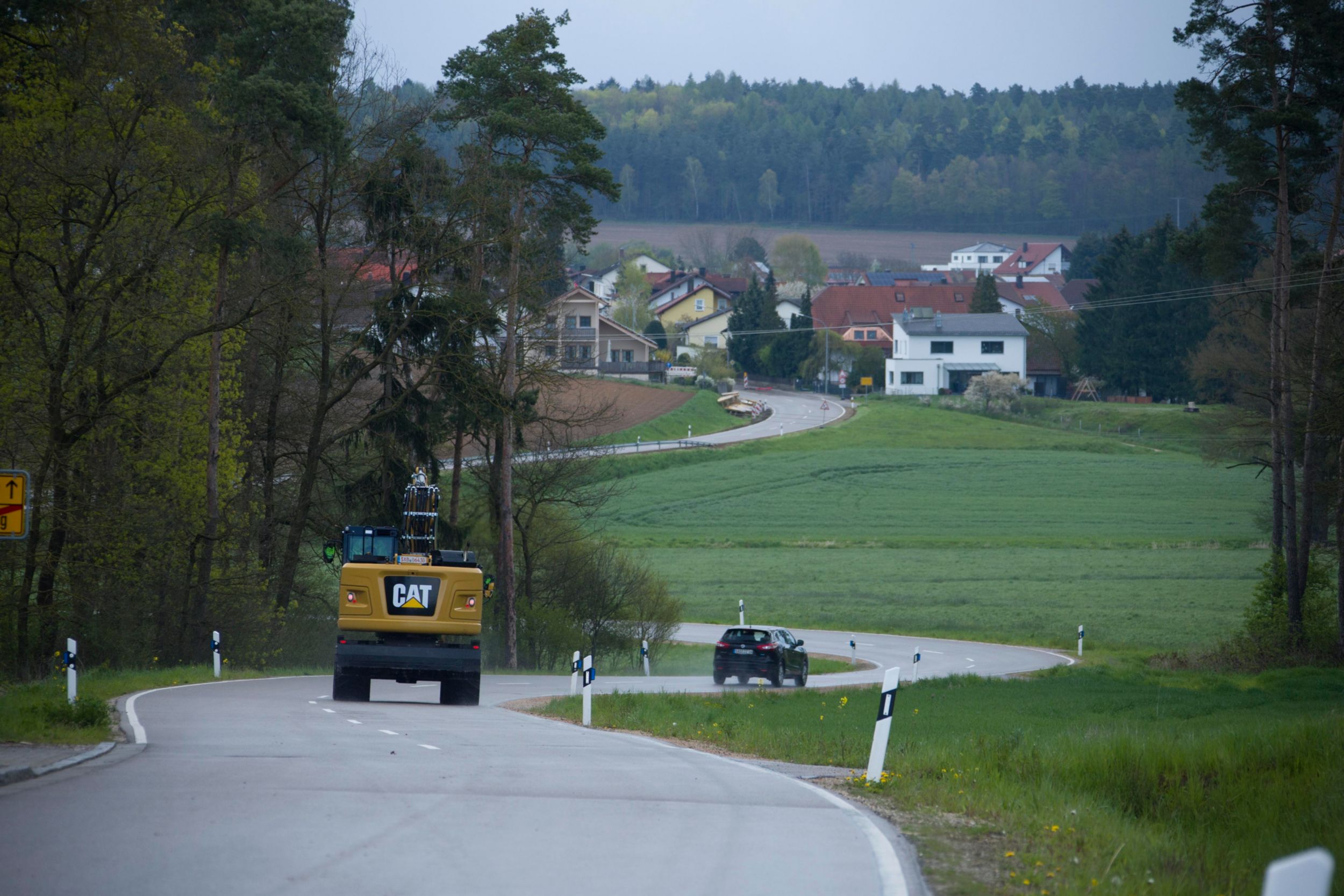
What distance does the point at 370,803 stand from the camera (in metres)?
9.16

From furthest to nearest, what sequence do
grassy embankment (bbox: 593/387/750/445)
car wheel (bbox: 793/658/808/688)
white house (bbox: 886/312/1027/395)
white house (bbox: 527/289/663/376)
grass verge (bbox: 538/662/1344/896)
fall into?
white house (bbox: 886/312/1027/395) < white house (bbox: 527/289/663/376) < grassy embankment (bbox: 593/387/750/445) < car wheel (bbox: 793/658/808/688) < grass verge (bbox: 538/662/1344/896)

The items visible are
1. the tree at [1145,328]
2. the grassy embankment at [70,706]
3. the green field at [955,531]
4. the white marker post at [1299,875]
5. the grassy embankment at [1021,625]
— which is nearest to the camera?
the white marker post at [1299,875]

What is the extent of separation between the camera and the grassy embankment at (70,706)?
1268cm

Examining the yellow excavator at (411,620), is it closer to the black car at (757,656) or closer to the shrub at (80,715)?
the shrub at (80,715)

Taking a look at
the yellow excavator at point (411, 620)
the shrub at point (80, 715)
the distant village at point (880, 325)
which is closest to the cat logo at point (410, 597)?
the yellow excavator at point (411, 620)

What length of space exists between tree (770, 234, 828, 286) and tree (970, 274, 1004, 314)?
51.4 meters

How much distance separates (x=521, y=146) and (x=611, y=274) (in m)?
147

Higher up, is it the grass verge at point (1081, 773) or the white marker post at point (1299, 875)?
the white marker post at point (1299, 875)

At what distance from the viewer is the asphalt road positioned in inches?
273

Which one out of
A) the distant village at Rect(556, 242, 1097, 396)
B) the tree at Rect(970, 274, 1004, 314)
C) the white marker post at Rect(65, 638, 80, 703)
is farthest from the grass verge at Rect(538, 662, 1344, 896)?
the tree at Rect(970, 274, 1004, 314)

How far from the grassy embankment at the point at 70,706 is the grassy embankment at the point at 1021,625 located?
715cm

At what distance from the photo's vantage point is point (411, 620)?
64.6ft

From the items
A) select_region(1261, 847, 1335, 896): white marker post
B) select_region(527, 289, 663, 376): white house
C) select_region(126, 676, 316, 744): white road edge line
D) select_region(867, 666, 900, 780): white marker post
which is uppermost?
select_region(527, 289, 663, 376): white house

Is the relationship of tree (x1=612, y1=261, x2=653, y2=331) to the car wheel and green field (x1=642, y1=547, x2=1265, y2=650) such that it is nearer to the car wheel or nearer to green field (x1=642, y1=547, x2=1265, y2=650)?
green field (x1=642, y1=547, x2=1265, y2=650)
